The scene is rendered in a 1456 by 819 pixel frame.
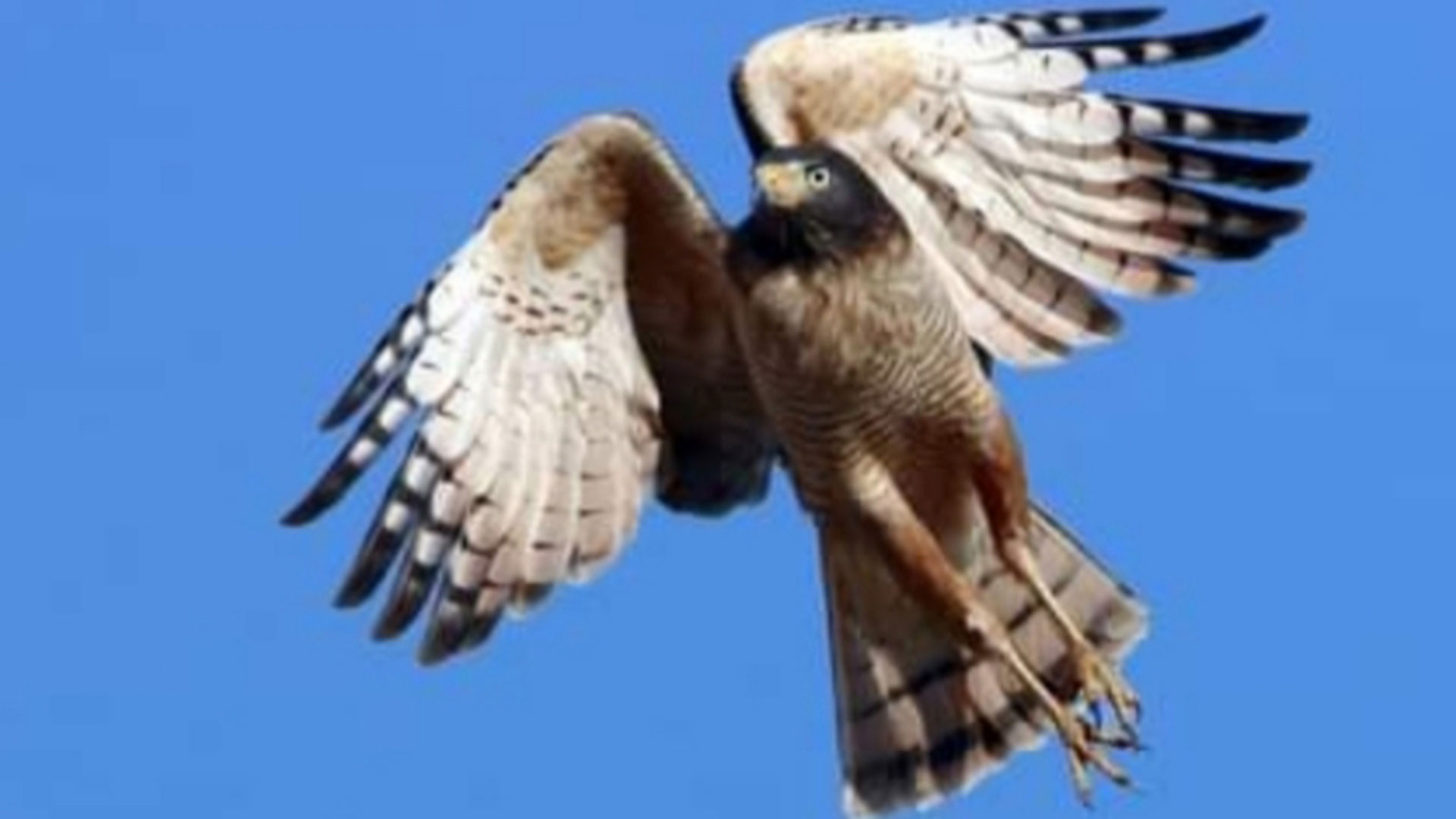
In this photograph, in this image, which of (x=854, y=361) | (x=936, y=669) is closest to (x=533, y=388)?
(x=854, y=361)

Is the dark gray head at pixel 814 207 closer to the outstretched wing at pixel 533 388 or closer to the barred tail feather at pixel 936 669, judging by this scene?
the outstretched wing at pixel 533 388

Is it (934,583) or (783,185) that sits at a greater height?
(783,185)

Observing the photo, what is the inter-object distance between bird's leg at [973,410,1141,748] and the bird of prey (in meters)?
0.01

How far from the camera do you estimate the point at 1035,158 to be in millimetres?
19078

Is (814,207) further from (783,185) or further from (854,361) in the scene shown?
(854,361)

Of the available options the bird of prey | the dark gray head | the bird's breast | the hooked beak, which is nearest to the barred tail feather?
the bird of prey

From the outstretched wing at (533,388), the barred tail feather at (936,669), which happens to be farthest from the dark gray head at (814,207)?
the barred tail feather at (936,669)

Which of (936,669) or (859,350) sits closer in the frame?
(859,350)

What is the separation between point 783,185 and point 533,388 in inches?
43.3

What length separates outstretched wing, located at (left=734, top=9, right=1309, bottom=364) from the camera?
18922 mm

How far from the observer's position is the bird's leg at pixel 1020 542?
18.6 m

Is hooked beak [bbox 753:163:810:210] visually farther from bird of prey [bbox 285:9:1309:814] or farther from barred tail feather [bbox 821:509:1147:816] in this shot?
barred tail feather [bbox 821:509:1147:816]

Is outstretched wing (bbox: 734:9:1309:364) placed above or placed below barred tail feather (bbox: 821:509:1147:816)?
above

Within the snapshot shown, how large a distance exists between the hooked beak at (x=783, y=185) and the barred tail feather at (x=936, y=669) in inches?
52.3
